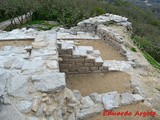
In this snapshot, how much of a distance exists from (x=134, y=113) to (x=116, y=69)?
246 cm

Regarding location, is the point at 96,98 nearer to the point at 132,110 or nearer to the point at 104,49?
the point at 132,110

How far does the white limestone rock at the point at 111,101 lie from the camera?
17.7 ft

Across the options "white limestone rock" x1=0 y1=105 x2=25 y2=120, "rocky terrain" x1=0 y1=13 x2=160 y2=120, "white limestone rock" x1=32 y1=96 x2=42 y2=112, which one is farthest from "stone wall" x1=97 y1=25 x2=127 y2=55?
"white limestone rock" x1=0 y1=105 x2=25 y2=120

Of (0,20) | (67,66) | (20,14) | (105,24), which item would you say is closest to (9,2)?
(20,14)

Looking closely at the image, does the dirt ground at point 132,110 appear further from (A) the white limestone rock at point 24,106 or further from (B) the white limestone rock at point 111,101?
(A) the white limestone rock at point 24,106

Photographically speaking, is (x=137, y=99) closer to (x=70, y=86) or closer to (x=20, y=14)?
(x=70, y=86)

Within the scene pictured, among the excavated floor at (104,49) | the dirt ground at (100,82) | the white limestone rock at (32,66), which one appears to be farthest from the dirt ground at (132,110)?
the excavated floor at (104,49)

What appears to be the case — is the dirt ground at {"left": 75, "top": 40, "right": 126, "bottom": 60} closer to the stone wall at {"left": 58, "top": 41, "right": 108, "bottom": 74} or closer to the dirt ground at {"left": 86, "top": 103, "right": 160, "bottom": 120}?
the stone wall at {"left": 58, "top": 41, "right": 108, "bottom": 74}

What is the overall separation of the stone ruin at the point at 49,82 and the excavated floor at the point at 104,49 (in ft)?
1.15

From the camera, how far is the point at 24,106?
3.82 meters

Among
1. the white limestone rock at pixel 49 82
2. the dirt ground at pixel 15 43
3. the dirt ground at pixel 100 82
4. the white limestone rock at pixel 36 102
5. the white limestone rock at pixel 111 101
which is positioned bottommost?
the dirt ground at pixel 100 82

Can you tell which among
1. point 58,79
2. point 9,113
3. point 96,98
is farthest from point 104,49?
point 9,113

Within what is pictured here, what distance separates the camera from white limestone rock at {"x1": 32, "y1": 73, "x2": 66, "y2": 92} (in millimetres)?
4191

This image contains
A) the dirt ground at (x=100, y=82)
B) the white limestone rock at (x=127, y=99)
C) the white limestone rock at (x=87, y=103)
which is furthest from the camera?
the dirt ground at (x=100, y=82)
